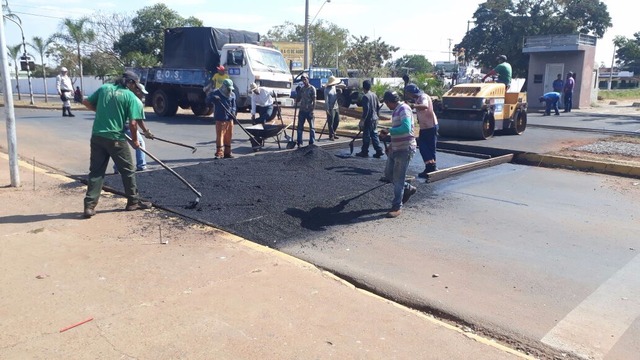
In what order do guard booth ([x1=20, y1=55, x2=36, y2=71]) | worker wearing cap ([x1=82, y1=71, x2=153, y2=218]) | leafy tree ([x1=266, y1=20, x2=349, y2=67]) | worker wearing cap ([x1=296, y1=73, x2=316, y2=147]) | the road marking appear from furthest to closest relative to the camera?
leafy tree ([x1=266, y1=20, x2=349, y2=67]) < guard booth ([x1=20, y1=55, x2=36, y2=71]) < worker wearing cap ([x1=296, y1=73, x2=316, y2=147]) < worker wearing cap ([x1=82, y1=71, x2=153, y2=218]) < the road marking

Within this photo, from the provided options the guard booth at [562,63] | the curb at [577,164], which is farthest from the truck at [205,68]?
the guard booth at [562,63]

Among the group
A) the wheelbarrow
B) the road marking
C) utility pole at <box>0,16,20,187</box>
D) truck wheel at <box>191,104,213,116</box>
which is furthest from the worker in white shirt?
the road marking

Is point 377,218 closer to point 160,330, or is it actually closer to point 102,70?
point 160,330

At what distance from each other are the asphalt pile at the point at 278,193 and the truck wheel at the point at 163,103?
395 inches

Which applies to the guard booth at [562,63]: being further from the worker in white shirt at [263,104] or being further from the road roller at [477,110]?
the worker in white shirt at [263,104]

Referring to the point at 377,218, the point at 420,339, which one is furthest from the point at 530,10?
the point at 420,339

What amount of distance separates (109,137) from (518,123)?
1169cm

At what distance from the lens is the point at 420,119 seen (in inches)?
350

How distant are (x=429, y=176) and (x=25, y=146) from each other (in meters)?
9.50

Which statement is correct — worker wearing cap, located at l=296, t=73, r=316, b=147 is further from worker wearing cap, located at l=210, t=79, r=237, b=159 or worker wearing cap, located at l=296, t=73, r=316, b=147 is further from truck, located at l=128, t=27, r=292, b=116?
truck, located at l=128, t=27, r=292, b=116

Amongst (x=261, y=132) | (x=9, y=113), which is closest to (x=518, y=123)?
(x=261, y=132)

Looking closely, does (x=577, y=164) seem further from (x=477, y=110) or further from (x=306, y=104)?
(x=306, y=104)

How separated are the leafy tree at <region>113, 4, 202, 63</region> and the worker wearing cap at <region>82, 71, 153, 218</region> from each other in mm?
31843

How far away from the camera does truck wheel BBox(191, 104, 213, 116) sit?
18828 millimetres
